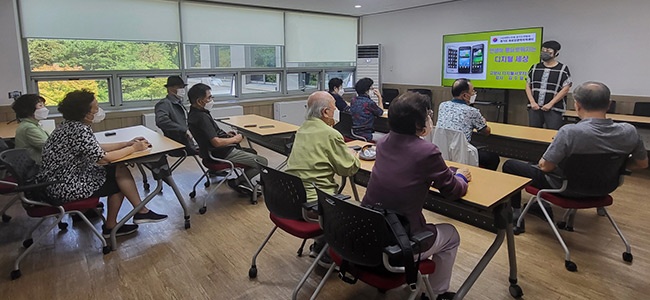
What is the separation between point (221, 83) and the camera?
720 cm

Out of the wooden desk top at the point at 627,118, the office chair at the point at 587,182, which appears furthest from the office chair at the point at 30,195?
the wooden desk top at the point at 627,118

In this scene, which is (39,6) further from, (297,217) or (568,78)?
(568,78)

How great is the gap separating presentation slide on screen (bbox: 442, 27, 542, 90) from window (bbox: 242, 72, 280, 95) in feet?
10.3

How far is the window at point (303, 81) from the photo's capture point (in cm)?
803

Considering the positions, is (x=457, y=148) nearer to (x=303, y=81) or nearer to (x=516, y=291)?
(x=516, y=291)

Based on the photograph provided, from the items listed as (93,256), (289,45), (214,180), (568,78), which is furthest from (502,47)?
(93,256)

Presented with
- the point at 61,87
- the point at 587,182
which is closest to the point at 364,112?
the point at 587,182

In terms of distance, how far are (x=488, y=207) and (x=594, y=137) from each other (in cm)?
117

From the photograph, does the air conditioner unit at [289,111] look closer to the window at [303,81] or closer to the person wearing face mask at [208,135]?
the window at [303,81]

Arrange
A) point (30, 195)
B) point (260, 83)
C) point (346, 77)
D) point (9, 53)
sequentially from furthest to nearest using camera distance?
point (346, 77) < point (260, 83) < point (9, 53) < point (30, 195)

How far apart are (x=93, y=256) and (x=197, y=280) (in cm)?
92

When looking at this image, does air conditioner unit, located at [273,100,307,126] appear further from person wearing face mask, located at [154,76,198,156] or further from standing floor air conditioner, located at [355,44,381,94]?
person wearing face mask, located at [154,76,198,156]

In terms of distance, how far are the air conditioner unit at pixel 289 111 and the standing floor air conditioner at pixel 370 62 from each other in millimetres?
1626

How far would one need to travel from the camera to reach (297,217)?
2.27 meters
